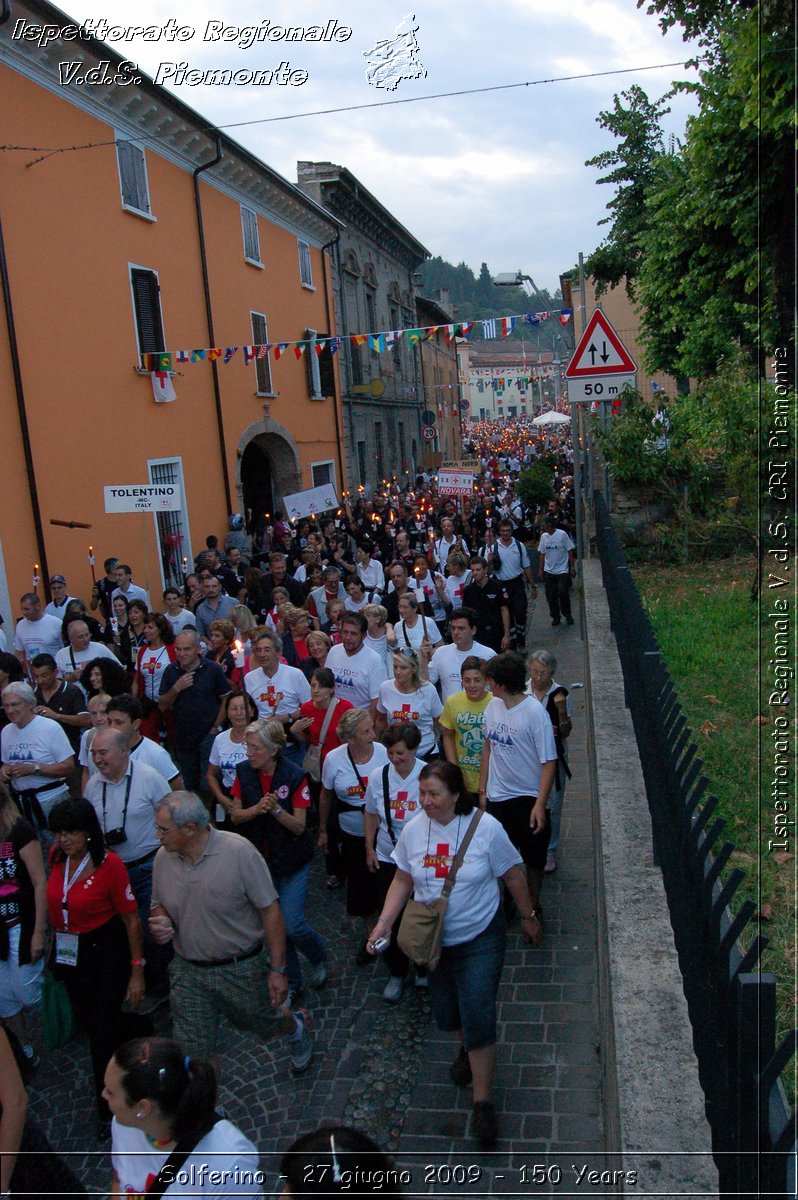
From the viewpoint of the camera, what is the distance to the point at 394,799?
16.0ft

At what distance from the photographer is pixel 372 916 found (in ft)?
17.7

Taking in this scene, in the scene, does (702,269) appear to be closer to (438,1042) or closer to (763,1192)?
(438,1042)

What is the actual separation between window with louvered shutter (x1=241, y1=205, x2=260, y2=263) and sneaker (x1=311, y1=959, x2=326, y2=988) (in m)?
17.6

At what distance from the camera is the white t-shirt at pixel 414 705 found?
5.96 metres

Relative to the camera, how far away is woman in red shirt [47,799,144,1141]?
13.6 feet

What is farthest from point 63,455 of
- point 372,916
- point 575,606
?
point 372,916

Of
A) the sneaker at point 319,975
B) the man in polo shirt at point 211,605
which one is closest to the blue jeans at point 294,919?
the sneaker at point 319,975

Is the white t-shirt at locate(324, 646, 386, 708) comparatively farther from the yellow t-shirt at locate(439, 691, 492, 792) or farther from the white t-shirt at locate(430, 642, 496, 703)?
the yellow t-shirt at locate(439, 691, 492, 792)

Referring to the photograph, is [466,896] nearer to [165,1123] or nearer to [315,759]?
[165,1123]

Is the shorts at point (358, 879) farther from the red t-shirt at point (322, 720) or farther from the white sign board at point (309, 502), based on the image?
the white sign board at point (309, 502)

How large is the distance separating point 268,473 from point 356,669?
16.9m

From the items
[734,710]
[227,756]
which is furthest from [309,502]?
[734,710]

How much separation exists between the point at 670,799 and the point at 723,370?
7413mm

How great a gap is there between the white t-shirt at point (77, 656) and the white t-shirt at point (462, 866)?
4362 mm
